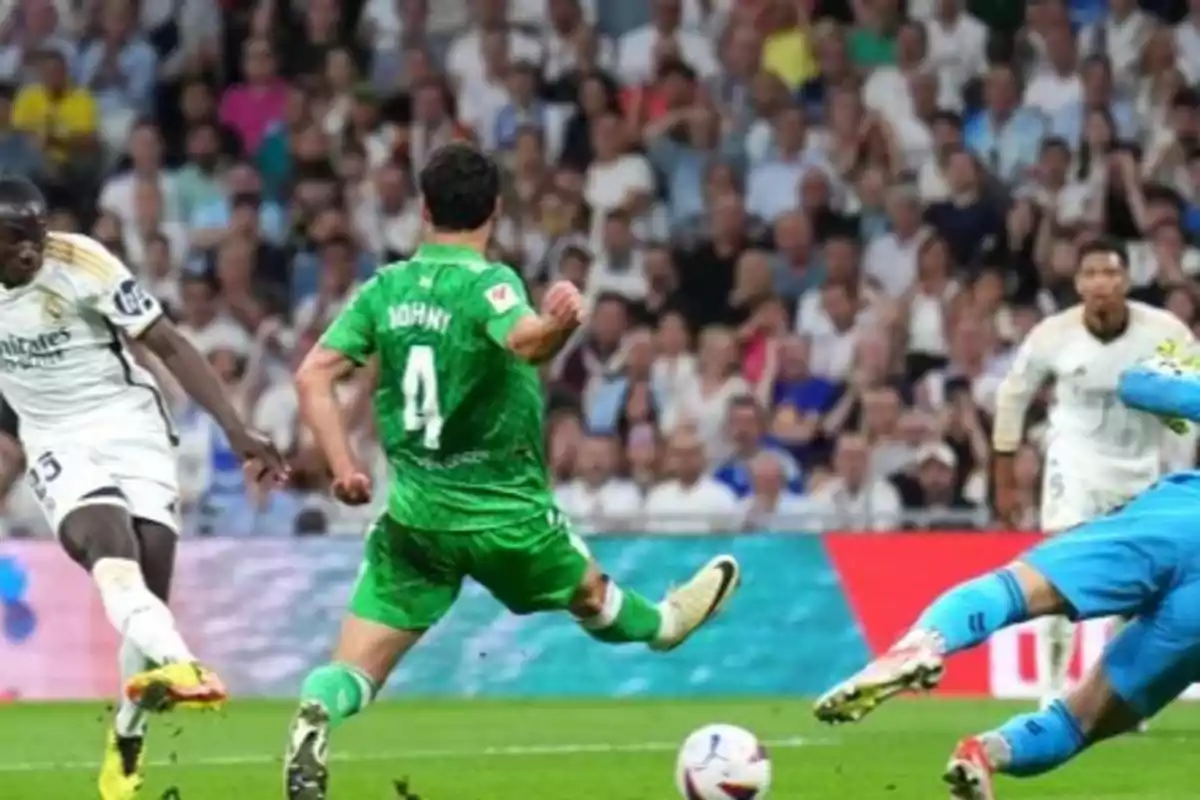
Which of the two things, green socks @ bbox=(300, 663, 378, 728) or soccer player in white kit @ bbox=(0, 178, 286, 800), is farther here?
soccer player in white kit @ bbox=(0, 178, 286, 800)

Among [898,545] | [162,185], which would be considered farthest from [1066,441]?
[162,185]

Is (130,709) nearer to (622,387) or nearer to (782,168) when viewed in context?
(622,387)

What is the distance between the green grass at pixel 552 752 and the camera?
39.4ft

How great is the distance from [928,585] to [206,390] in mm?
7973

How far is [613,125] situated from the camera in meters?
22.1

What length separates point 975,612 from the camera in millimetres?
9125

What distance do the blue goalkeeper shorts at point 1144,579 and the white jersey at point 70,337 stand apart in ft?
12.0

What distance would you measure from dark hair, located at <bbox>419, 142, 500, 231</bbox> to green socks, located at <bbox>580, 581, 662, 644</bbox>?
153cm

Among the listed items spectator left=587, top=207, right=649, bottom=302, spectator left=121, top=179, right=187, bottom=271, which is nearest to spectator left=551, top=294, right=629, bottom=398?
spectator left=587, top=207, right=649, bottom=302

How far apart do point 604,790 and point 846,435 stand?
8375 mm

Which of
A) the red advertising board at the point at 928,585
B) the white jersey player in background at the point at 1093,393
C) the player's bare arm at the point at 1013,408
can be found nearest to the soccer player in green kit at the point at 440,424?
the white jersey player in background at the point at 1093,393

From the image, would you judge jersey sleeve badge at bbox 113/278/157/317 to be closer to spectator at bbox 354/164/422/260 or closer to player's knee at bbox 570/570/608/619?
player's knee at bbox 570/570/608/619

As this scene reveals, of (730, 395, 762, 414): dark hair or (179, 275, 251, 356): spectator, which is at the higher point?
(179, 275, 251, 356): spectator

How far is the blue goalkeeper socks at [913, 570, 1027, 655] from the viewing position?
9062mm
